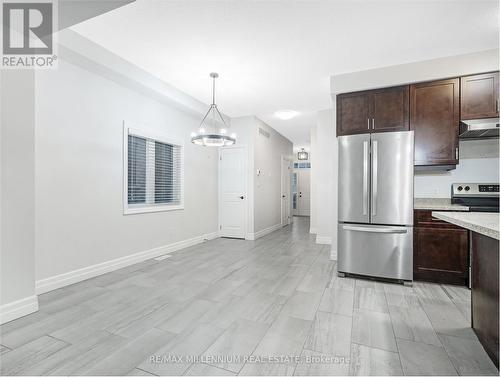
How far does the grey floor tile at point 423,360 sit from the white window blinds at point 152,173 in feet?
12.3

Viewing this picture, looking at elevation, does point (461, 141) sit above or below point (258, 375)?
above

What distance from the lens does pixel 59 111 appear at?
2.98 meters

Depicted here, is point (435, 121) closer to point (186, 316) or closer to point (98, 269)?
point (186, 316)

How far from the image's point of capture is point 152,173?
174 inches

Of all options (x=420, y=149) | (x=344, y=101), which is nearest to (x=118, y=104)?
(x=344, y=101)

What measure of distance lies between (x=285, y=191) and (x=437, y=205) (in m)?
5.14

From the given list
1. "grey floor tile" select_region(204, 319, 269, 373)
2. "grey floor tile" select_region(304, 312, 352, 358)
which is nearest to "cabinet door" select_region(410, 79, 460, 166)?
"grey floor tile" select_region(304, 312, 352, 358)

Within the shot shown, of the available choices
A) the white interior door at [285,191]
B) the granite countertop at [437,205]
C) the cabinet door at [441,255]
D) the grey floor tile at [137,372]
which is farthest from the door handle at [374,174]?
the white interior door at [285,191]

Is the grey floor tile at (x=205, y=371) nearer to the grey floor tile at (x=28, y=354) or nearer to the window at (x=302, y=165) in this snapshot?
the grey floor tile at (x=28, y=354)

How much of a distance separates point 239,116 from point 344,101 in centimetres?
286

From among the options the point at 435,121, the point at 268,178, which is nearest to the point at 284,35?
the point at 435,121

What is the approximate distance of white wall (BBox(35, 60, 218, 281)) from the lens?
285 cm

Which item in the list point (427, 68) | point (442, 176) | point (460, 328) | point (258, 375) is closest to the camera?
point (258, 375)

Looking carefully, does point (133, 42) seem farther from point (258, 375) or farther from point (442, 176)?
point (442, 176)
